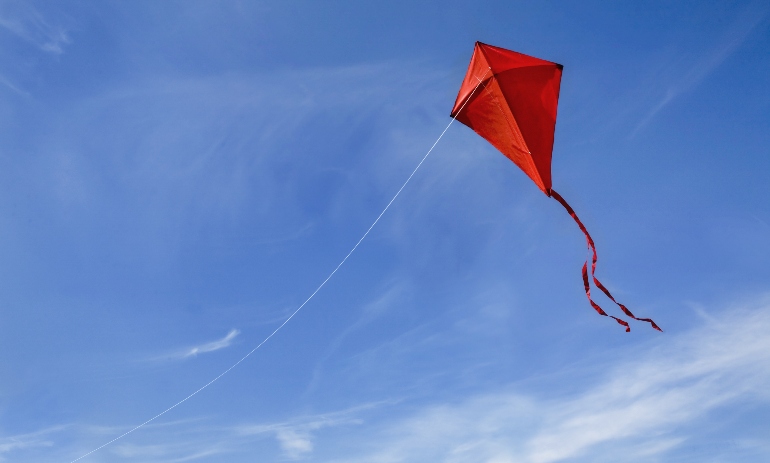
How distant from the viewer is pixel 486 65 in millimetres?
14141

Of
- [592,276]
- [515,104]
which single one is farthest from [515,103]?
[592,276]

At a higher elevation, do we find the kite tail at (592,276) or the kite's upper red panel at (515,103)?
the kite's upper red panel at (515,103)

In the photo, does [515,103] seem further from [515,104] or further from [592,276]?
[592,276]

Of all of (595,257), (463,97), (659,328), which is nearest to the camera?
(659,328)

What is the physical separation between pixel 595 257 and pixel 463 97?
5.51 m

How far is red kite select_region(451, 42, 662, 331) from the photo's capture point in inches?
561

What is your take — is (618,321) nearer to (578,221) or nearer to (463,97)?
(578,221)

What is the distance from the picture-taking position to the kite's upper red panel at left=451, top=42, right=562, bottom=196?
46.8 feet

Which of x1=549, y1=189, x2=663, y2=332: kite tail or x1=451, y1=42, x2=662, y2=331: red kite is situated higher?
x1=451, y1=42, x2=662, y2=331: red kite

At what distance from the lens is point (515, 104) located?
1449 cm

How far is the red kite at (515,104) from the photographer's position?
14242 millimetres

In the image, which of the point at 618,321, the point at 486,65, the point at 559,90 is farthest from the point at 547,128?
the point at 618,321

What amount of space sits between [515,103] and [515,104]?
27 mm

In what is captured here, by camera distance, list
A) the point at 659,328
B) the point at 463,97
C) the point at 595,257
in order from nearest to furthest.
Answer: the point at 659,328, the point at 595,257, the point at 463,97
